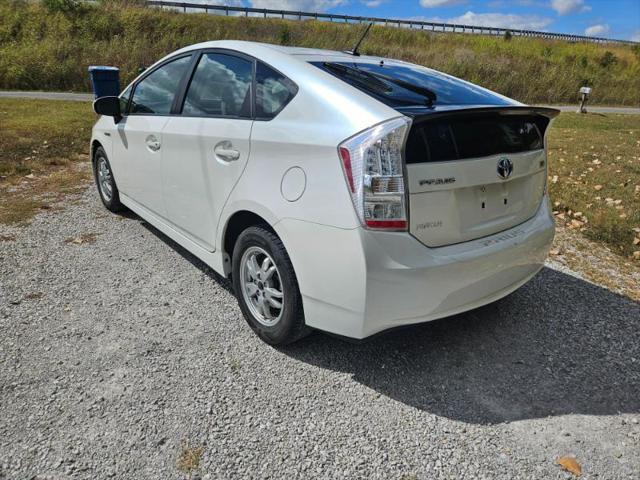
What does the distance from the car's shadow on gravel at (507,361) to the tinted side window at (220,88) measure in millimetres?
1526

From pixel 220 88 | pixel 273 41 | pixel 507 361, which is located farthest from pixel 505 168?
pixel 273 41

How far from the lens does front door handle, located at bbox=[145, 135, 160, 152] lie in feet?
12.1

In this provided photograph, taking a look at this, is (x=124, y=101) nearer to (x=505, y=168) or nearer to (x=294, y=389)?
(x=294, y=389)

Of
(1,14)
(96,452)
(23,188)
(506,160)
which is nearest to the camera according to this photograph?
(96,452)

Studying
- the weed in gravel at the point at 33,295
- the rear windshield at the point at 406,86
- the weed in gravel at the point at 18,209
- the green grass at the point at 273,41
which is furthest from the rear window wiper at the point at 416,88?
the green grass at the point at 273,41

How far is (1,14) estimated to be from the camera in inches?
800

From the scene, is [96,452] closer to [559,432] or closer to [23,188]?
[559,432]

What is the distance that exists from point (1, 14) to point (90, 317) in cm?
2299

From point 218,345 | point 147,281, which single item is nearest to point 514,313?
point 218,345

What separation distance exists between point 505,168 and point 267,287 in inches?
58.0

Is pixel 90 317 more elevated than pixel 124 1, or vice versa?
pixel 124 1

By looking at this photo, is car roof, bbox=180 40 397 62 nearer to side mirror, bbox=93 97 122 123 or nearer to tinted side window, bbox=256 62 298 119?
tinted side window, bbox=256 62 298 119

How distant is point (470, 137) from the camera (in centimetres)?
245

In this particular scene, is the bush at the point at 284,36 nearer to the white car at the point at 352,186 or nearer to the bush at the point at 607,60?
the bush at the point at 607,60
